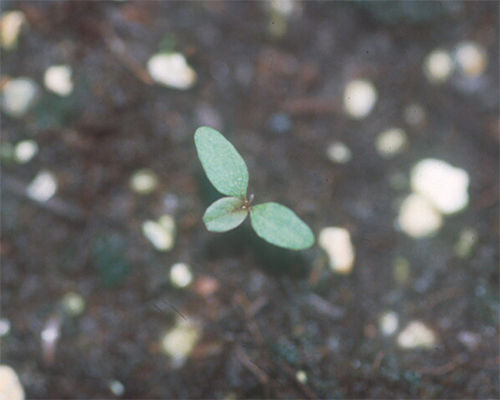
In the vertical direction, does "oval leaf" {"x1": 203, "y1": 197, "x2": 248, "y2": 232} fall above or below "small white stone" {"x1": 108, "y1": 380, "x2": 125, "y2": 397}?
above

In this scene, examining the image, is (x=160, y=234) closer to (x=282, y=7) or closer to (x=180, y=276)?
(x=180, y=276)

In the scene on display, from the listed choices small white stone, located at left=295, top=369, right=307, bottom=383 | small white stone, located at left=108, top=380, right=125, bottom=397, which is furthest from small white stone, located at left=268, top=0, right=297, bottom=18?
small white stone, located at left=108, top=380, right=125, bottom=397

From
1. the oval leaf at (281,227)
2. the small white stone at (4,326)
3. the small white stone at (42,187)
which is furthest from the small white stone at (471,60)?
the small white stone at (4,326)

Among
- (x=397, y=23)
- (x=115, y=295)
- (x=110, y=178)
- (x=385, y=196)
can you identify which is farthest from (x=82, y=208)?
(x=397, y=23)

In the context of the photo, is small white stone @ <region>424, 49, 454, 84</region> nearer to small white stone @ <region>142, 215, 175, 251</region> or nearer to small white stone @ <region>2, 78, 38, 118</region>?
small white stone @ <region>142, 215, 175, 251</region>

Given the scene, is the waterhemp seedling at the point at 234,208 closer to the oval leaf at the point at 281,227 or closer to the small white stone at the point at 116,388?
the oval leaf at the point at 281,227

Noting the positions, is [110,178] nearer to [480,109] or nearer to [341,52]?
[341,52]
